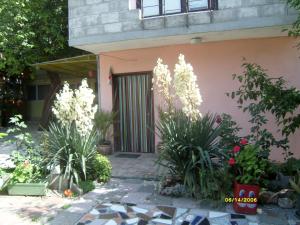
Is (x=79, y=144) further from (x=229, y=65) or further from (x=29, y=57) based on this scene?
(x=29, y=57)

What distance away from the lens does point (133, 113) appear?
9.84 m

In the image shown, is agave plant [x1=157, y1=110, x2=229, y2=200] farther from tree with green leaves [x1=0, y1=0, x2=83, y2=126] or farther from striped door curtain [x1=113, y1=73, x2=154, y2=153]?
tree with green leaves [x1=0, y1=0, x2=83, y2=126]

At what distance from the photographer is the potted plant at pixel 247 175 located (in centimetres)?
507

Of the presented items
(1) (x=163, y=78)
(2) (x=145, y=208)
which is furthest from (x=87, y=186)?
(1) (x=163, y=78)

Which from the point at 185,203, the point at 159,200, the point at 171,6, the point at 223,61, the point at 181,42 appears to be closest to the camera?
the point at 185,203

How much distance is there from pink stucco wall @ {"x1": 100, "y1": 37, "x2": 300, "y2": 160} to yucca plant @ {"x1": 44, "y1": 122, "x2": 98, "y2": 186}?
11.3ft

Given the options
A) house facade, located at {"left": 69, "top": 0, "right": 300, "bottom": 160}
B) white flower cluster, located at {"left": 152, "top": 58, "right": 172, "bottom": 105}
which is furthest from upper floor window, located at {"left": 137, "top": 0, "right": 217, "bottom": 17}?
white flower cluster, located at {"left": 152, "top": 58, "right": 172, "bottom": 105}

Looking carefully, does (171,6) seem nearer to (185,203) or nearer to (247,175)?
(247,175)

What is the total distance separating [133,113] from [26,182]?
4330 mm

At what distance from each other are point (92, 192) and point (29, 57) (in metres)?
9.44

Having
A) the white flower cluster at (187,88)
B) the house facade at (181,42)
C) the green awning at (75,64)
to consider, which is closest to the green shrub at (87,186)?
the house facade at (181,42)

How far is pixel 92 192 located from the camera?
20.5 ft

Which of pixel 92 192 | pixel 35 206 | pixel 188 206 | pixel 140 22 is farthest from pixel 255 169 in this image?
pixel 140 22

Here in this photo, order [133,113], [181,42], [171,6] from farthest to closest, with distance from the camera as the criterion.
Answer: [133,113], [181,42], [171,6]
